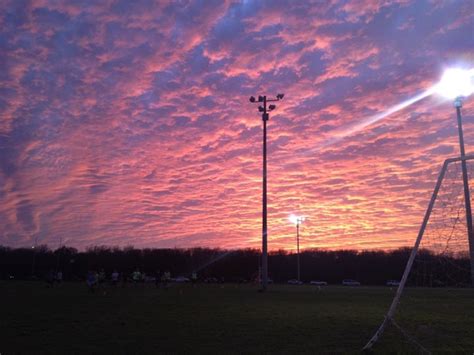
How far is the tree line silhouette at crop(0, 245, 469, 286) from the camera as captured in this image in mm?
120000

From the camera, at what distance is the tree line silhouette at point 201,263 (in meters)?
120

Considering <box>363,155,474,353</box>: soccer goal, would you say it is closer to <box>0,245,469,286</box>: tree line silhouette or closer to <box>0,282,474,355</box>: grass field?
<box>0,282,474,355</box>: grass field

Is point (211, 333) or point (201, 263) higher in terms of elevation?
point (201, 263)

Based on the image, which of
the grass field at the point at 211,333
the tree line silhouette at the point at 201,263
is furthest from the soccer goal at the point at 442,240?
the tree line silhouette at the point at 201,263

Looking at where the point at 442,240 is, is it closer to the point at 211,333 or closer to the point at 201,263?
the point at 211,333

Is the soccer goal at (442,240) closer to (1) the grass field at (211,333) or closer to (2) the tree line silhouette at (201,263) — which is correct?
(1) the grass field at (211,333)

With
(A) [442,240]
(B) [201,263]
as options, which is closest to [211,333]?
(A) [442,240]

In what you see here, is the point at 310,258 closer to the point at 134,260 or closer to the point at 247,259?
the point at 247,259

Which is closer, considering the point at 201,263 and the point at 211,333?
the point at 211,333

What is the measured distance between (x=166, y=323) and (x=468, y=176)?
11.7 m

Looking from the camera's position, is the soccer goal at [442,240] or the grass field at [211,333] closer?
the grass field at [211,333]

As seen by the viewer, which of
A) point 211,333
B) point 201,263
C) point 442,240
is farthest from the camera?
point 201,263

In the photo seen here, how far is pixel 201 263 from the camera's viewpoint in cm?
14450

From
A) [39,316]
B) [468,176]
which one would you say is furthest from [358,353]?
[39,316]
